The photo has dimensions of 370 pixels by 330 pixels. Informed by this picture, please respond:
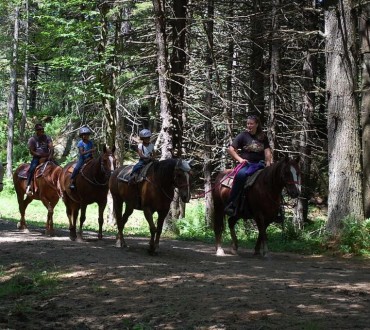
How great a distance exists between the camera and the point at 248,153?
11742 millimetres

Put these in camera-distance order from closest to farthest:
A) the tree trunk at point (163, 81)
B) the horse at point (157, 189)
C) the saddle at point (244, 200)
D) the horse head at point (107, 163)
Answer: the horse at point (157, 189) → the saddle at point (244, 200) → the horse head at point (107, 163) → the tree trunk at point (163, 81)

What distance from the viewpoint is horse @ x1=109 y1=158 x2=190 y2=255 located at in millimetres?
10867

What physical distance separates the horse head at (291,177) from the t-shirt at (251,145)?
951mm

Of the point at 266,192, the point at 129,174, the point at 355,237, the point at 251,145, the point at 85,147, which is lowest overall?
the point at 355,237

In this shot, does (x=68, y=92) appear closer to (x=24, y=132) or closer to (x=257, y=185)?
(x=257, y=185)

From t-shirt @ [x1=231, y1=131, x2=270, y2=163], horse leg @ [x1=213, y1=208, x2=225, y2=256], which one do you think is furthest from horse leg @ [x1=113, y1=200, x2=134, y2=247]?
t-shirt @ [x1=231, y1=131, x2=270, y2=163]

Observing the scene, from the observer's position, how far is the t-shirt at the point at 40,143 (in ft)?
51.3

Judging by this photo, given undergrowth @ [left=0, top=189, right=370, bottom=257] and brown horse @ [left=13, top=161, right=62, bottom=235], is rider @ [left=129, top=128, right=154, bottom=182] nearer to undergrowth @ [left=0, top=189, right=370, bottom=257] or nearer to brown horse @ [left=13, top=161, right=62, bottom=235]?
brown horse @ [left=13, top=161, right=62, bottom=235]

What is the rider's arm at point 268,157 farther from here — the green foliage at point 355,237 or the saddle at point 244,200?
the green foliage at point 355,237

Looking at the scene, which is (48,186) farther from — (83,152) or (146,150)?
(146,150)

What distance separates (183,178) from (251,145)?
1.75 meters

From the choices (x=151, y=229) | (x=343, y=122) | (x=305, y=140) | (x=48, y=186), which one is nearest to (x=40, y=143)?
(x=48, y=186)

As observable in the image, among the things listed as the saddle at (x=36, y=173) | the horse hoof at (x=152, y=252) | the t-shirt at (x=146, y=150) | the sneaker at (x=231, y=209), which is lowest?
the horse hoof at (x=152, y=252)

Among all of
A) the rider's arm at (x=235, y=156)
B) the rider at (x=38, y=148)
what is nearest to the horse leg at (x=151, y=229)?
the rider's arm at (x=235, y=156)
